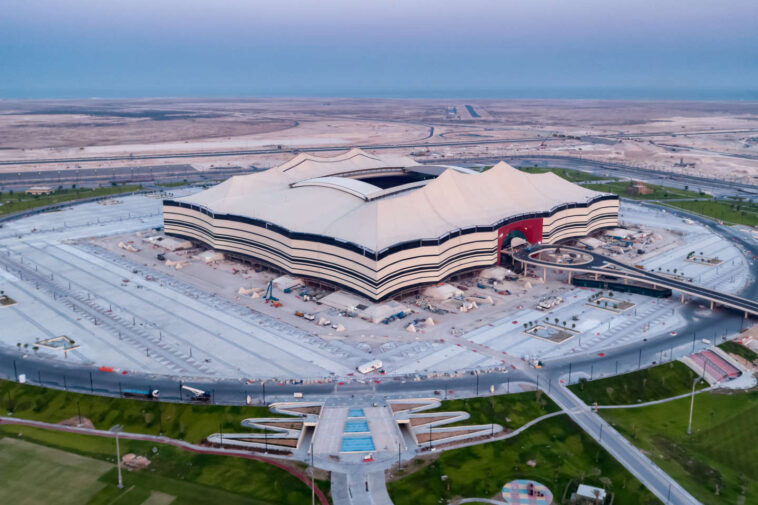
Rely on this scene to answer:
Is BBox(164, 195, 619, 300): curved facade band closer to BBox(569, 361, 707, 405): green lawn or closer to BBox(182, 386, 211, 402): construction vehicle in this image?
BBox(182, 386, 211, 402): construction vehicle

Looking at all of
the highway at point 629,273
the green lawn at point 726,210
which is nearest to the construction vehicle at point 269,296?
the highway at point 629,273

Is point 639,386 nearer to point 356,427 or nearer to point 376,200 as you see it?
point 356,427

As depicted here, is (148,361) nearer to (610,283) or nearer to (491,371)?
(491,371)

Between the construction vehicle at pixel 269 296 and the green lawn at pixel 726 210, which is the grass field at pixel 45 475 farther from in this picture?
the green lawn at pixel 726 210

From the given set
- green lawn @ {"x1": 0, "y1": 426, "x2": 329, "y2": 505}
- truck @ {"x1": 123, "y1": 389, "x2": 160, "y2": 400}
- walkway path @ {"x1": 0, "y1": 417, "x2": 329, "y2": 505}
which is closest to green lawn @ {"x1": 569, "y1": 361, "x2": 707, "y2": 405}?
green lawn @ {"x1": 0, "y1": 426, "x2": 329, "y2": 505}

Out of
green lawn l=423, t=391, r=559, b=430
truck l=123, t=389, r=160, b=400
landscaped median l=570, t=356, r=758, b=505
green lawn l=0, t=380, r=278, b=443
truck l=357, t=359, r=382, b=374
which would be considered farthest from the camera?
truck l=357, t=359, r=382, b=374

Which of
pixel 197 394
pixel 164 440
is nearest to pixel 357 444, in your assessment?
pixel 164 440
